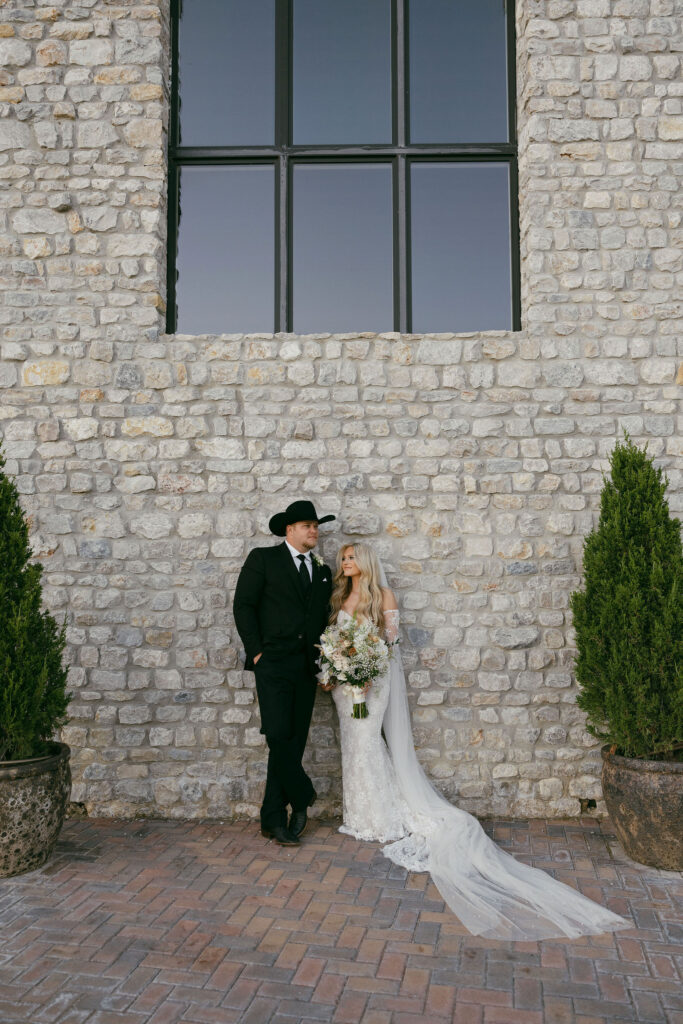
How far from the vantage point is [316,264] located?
568 centimetres

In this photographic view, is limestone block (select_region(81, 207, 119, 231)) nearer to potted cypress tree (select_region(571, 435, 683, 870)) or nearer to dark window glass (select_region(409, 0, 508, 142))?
dark window glass (select_region(409, 0, 508, 142))

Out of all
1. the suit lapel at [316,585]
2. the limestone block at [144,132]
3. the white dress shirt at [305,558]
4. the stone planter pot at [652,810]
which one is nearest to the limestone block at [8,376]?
the limestone block at [144,132]

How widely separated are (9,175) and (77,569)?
2813 mm

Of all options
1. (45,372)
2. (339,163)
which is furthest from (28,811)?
(339,163)

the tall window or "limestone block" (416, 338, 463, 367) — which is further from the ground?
the tall window

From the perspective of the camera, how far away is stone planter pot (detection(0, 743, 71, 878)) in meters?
3.95

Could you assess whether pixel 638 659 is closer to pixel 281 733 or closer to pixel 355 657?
pixel 355 657

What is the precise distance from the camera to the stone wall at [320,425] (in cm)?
508

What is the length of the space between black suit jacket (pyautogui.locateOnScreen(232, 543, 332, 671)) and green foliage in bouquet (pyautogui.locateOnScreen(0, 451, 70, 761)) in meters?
1.12

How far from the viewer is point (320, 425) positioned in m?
5.18

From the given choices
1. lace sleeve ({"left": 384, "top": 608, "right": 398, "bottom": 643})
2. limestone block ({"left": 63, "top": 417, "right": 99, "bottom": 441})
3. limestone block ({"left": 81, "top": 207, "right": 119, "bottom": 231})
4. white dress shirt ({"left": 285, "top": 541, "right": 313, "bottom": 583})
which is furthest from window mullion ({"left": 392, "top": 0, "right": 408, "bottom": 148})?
lace sleeve ({"left": 384, "top": 608, "right": 398, "bottom": 643})

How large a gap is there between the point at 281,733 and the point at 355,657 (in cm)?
65

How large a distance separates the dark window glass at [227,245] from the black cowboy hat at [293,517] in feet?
5.46

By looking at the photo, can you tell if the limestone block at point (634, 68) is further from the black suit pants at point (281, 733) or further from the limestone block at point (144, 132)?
the black suit pants at point (281, 733)
